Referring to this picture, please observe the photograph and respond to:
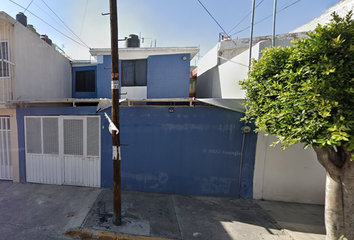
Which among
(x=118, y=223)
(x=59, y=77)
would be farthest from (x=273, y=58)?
(x=59, y=77)

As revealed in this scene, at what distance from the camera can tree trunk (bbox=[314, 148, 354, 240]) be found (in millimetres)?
2492

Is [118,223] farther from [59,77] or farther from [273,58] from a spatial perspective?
[59,77]

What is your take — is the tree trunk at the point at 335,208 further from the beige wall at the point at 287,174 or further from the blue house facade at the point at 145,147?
the blue house facade at the point at 145,147

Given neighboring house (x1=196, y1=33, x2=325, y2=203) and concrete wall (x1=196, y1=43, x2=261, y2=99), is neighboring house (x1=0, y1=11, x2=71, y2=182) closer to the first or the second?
neighboring house (x1=196, y1=33, x2=325, y2=203)

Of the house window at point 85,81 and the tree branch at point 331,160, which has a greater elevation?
the house window at point 85,81

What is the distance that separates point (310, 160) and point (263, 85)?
326 cm

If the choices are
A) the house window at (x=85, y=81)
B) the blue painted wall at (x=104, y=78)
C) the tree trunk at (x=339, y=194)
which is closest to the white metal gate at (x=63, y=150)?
the blue painted wall at (x=104, y=78)

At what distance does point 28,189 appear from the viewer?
4.68m

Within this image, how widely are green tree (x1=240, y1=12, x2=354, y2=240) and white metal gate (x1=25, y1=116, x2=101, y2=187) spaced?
16.8 ft

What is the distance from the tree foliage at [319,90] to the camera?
2078 millimetres

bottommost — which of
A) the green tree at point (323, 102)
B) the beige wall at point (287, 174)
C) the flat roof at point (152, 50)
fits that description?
the beige wall at point (287, 174)

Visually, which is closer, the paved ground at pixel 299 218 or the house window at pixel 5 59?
the paved ground at pixel 299 218

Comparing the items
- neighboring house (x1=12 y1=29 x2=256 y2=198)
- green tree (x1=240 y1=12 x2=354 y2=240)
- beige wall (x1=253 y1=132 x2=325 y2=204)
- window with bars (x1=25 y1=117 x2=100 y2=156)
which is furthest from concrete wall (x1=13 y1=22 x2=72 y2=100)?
beige wall (x1=253 y1=132 x2=325 y2=204)

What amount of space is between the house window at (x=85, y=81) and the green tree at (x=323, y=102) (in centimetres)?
814
